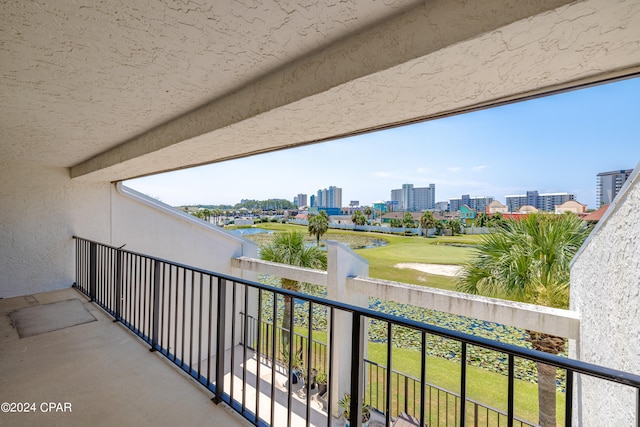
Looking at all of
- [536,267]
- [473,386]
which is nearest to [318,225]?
[473,386]

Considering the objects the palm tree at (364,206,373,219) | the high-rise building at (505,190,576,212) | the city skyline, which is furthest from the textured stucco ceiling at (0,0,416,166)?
Answer: the palm tree at (364,206,373,219)

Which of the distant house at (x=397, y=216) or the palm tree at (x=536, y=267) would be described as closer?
the palm tree at (x=536, y=267)

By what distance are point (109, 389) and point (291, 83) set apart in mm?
2356

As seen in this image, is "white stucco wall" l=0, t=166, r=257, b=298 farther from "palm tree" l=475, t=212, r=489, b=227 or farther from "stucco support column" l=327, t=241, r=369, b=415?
"palm tree" l=475, t=212, r=489, b=227

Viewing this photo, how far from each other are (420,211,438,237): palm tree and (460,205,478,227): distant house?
5.47ft

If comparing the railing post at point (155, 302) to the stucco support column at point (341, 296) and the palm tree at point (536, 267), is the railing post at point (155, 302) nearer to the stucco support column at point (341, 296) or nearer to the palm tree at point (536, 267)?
the stucco support column at point (341, 296)

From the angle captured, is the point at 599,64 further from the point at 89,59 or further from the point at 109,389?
the point at 109,389

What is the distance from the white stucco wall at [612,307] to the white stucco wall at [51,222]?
686 centimetres

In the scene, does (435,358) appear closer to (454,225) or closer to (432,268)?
(432,268)

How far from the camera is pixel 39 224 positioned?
14.8 ft

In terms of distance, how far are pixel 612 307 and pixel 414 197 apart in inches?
498

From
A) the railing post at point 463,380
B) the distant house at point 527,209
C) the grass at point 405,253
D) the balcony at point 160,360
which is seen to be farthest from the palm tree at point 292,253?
the railing post at point 463,380

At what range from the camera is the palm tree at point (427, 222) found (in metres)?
11.9

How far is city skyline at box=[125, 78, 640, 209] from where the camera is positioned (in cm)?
1071
